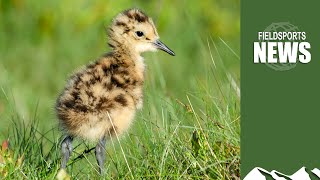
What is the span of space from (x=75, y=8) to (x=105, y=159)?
4.55 m

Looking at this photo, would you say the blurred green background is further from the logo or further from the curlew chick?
the logo

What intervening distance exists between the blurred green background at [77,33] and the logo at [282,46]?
14.2ft

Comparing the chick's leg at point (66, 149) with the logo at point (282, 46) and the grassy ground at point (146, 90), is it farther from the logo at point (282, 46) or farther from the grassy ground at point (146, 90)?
the logo at point (282, 46)

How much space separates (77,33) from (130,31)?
3.93m

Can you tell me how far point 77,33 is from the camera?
9469 mm

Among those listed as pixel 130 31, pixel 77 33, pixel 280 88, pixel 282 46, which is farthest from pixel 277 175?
pixel 77 33

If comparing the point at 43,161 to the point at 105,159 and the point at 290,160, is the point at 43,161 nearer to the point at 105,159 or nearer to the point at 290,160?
the point at 105,159

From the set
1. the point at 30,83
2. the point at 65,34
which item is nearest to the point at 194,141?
the point at 30,83

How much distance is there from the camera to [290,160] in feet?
14.5

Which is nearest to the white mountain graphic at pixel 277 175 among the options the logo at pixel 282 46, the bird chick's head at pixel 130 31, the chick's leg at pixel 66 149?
the logo at pixel 282 46

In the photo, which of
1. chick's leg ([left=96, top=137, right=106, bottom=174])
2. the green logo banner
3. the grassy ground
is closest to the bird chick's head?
the grassy ground

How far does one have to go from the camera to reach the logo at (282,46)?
441 centimetres

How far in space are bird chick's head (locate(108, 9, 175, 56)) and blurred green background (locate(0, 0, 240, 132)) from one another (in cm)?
318

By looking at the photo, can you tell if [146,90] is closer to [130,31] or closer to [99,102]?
[130,31]
